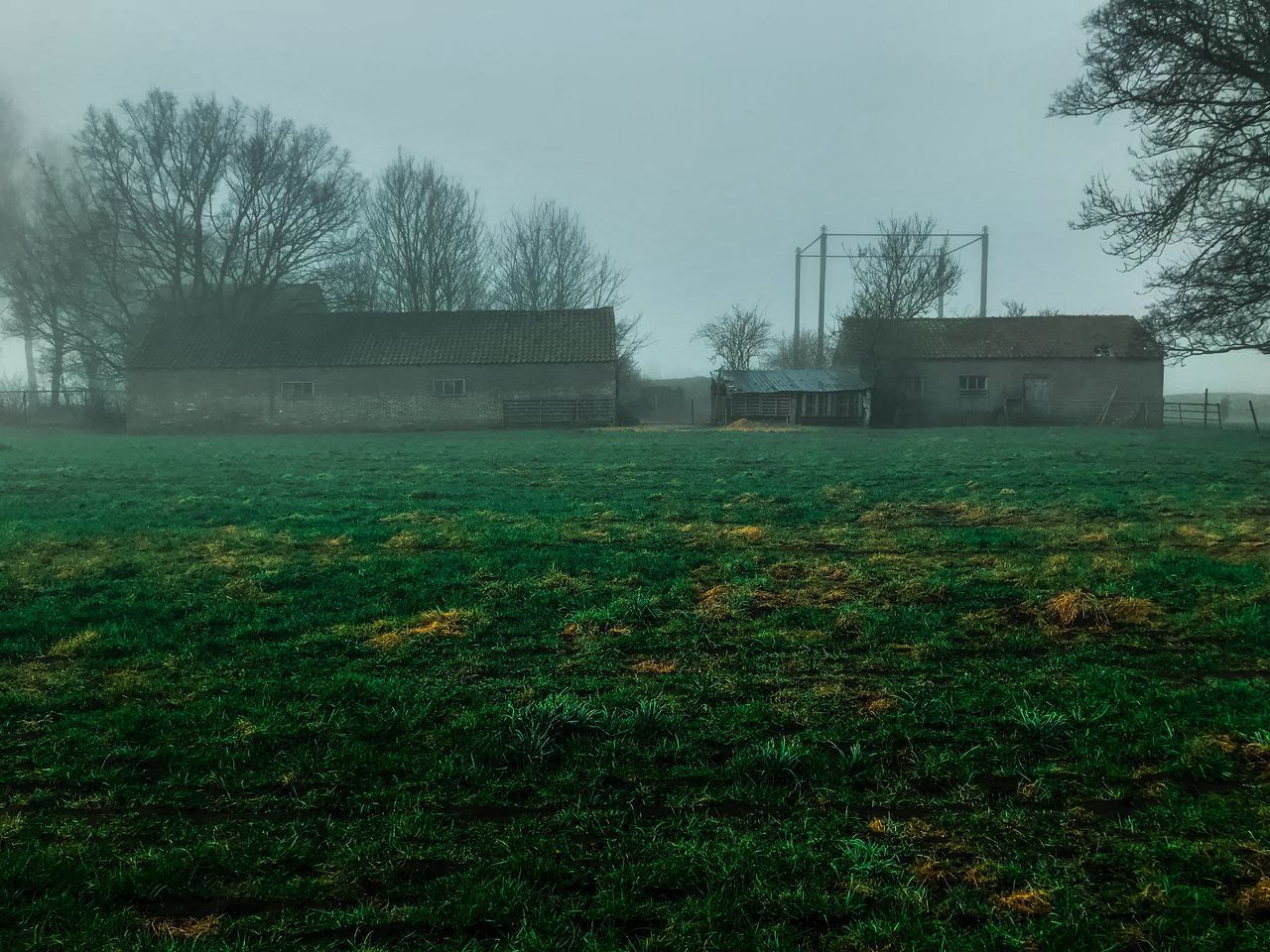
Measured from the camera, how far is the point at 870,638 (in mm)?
5105

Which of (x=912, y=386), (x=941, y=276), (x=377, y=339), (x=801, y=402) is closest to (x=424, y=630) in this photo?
(x=377, y=339)

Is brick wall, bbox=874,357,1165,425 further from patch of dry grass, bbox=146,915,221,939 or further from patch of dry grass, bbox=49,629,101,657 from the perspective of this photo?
patch of dry grass, bbox=146,915,221,939

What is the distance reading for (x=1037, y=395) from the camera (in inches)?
1828

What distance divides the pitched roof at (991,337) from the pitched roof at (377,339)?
14252mm

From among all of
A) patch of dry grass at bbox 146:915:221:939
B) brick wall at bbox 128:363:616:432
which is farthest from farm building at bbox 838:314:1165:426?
patch of dry grass at bbox 146:915:221:939

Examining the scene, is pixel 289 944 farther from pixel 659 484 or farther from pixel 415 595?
pixel 659 484

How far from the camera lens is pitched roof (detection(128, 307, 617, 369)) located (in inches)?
1596

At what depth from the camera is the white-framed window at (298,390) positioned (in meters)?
40.4

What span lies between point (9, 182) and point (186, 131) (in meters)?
11.4

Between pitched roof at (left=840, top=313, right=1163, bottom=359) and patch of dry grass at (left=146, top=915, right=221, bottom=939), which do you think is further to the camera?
pitched roof at (left=840, top=313, right=1163, bottom=359)

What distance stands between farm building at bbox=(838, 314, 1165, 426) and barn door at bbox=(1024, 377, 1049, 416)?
0.16 ft

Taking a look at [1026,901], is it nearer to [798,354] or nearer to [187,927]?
[187,927]

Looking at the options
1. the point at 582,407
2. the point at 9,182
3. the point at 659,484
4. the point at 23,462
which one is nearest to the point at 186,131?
the point at 9,182

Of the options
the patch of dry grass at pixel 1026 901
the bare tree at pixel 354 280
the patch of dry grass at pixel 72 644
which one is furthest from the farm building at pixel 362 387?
the patch of dry grass at pixel 1026 901
